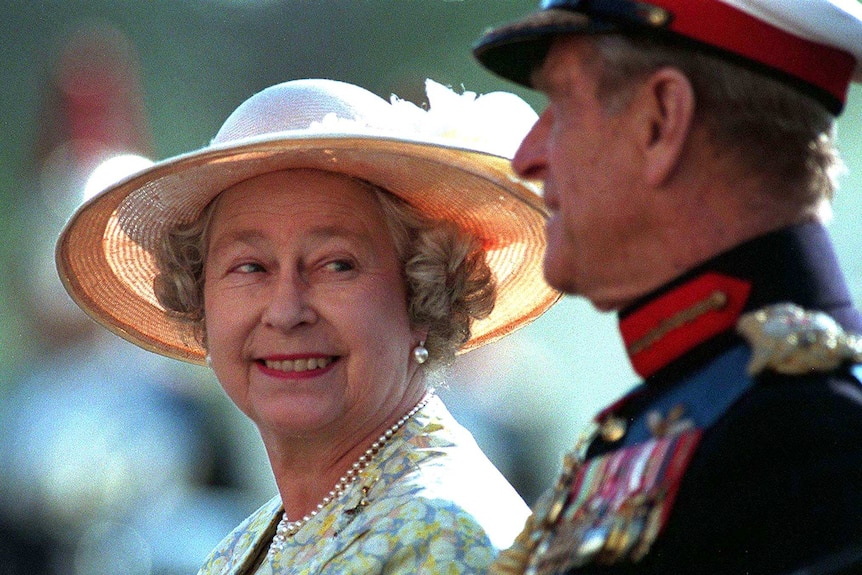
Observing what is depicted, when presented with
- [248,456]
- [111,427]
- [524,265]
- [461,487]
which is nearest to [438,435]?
[461,487]

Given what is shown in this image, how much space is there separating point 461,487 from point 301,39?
20.1 feet

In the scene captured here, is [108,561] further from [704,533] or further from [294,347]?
[704,533]

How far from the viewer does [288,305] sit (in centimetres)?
306

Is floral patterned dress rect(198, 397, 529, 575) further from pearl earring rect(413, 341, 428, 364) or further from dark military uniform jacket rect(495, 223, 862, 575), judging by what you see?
dark military uniform jacket rect(495, 223, 862, 575)

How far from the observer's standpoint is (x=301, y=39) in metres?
8.64

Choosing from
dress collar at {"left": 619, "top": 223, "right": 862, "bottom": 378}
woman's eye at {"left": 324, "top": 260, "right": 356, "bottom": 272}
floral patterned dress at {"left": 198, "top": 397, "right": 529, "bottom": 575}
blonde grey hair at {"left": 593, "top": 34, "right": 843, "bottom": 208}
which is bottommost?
floral patterned dress at {"left": 198, "top": 397, "right": 529, "bottom": 575}

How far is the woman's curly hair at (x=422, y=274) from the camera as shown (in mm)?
3266

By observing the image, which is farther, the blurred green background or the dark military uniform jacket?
the blurred green background

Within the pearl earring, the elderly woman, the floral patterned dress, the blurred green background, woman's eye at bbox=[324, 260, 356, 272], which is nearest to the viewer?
A: the floral patterned dress

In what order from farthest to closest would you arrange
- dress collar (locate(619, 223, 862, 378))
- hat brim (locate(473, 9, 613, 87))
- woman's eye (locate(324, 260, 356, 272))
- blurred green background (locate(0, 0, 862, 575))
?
blurred green background (locate(0, 0, 862, 575)) < woman's eye (locate(324, 260, 356, 272)) < hat brim (locate(473, 9, 613, 87)) < dress collar (locate(619, 223, 862, 378))

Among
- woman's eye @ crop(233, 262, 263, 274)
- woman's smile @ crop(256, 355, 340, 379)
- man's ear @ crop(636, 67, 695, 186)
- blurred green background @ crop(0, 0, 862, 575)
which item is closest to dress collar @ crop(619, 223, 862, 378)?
man's ear @ crop(636, 67, 695, 186)

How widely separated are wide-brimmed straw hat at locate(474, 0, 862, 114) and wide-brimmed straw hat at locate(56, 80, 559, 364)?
1.09m

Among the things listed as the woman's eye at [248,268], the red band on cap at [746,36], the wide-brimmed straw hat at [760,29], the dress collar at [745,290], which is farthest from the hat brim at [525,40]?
the woman's eye at [248,268]

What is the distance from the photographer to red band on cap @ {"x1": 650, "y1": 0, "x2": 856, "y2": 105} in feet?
6.15
